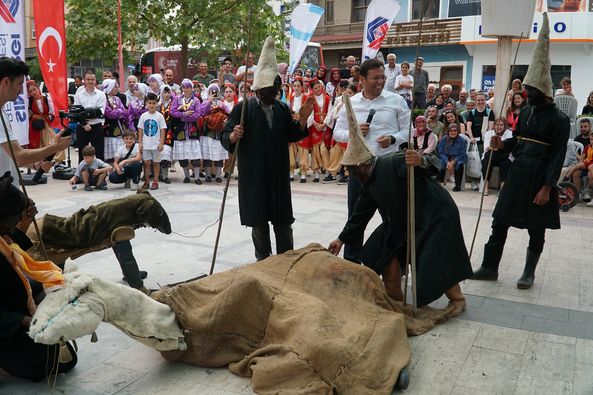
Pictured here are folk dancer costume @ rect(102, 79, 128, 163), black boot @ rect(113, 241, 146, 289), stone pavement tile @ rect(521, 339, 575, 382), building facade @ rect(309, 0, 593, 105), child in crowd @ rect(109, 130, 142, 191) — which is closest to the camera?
stone pavement tile @ rect(521, 339, 575, 382)

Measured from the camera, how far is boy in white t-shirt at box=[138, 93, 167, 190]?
33.4ft

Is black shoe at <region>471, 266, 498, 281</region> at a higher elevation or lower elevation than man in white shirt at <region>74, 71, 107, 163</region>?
lower

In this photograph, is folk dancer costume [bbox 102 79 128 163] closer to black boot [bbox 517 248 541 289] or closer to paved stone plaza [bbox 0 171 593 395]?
paved stone plaza [bbox 0 171 593 395]

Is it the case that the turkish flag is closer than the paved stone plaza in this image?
No

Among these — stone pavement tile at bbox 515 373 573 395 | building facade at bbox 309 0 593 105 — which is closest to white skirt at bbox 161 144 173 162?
stone pavement tile at bbox 515 373 573 395

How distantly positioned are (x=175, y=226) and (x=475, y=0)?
20.7m

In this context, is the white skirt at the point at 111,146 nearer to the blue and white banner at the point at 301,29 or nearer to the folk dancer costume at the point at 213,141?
the folk dancer costume at the point at 213,141

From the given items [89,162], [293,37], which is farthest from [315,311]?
[293,37]

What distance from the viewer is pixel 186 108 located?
35.7ft

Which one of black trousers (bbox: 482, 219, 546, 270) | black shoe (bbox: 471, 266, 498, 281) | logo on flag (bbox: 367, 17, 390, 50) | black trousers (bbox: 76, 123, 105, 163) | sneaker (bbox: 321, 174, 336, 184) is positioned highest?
logo on flag (bbox: 367, 17, 390, 50)

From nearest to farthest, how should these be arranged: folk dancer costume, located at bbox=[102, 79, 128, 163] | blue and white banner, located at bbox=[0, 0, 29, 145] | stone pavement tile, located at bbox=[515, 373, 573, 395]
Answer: stone pavement tile, located at bbox=[515, 373, 573, 395], blue and white banner, located at bbox=[0, 0, 29, 145], folk dancer costume, located at bbox=[102, 79, 128, 163]

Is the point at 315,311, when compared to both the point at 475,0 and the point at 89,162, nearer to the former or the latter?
the point at 89,162

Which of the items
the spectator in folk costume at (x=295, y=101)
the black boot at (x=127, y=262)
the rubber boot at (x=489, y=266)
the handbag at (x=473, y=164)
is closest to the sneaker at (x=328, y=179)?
the spectator in folk costume at (x=295, y=101)

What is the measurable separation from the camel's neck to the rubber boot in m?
3.03
